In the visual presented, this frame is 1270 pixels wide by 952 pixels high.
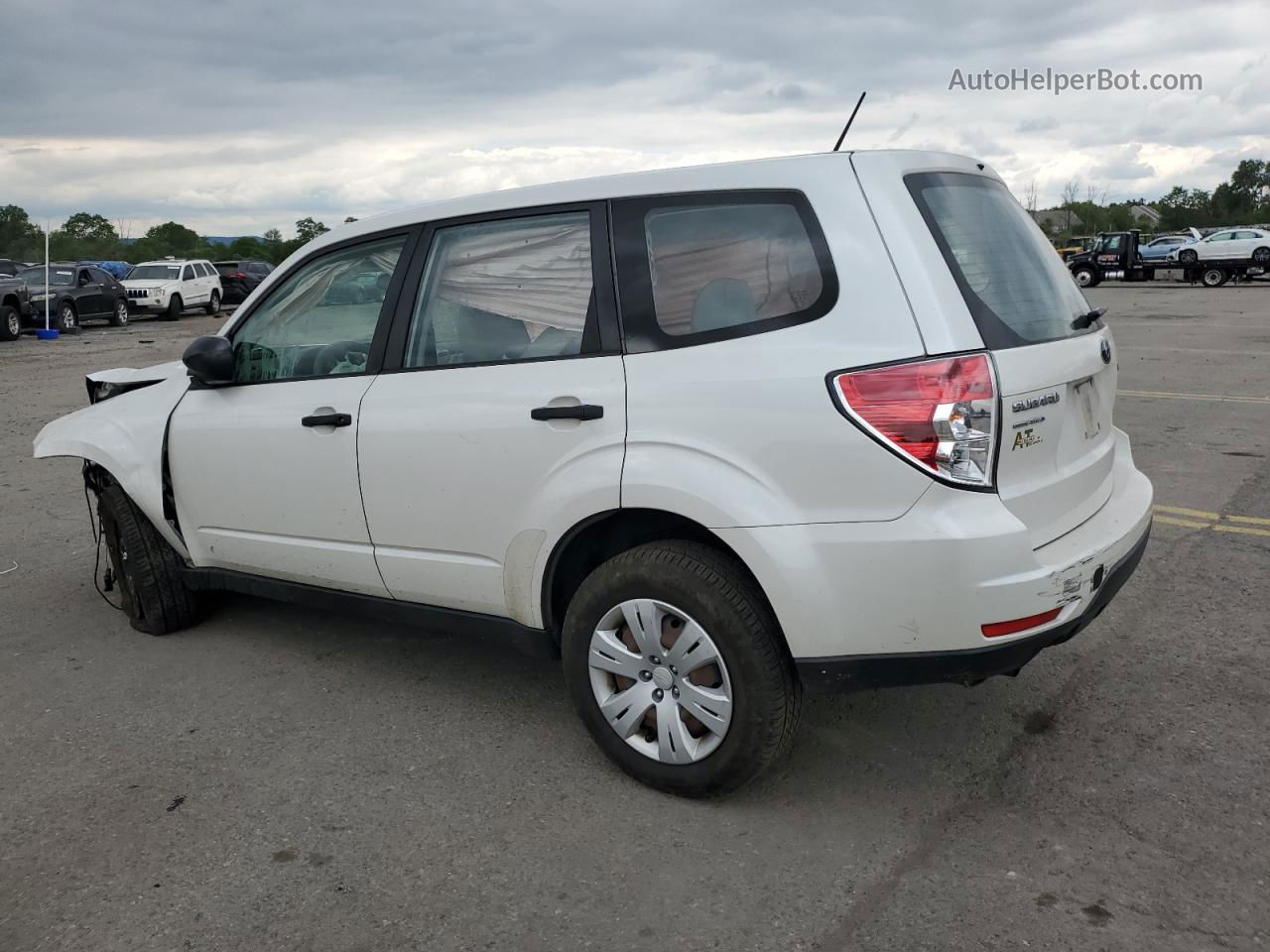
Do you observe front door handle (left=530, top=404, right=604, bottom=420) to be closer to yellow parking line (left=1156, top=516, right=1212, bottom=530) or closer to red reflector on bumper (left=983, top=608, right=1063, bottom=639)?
red reflector on bumper (left=983, top=608, right=1063, bottom=639)

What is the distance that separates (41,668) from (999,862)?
3.79 metres

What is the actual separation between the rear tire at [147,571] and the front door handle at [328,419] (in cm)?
127

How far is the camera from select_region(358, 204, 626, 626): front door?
3377 mm

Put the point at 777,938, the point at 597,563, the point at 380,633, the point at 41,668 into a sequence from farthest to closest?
the point at 380,633 < the point at 41,668 < the point at 597,563 < the point at 777,938

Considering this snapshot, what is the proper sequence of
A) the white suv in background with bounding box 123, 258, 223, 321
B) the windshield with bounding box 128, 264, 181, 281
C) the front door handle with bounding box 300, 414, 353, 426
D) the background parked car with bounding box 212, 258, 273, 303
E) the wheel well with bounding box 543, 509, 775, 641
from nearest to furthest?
1. the wheel well with bounding box 543, 509, 775, 641
2. the front door handle with bounding box 300, 414, 353, 426
3. the white suv in background with bounding box 123, 258, 223, 321
4. the windshield with bounding box 128, 264, 181, 281
5. the background parked car with bounding box 212, 258, 273, 303

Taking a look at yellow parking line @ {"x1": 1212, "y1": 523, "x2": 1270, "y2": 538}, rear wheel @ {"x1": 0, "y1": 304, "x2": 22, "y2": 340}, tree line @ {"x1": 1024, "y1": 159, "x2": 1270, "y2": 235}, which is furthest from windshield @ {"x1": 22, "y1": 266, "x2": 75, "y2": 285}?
tree line @ {"x1": 1024, "y1": 159, "x2": 1270, "y2": 235}

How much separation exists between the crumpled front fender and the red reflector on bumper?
10.9ft

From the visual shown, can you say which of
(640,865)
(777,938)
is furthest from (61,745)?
(777,938)

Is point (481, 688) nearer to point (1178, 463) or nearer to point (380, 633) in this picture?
point (380, 633)

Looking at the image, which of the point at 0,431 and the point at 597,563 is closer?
the point at 597,563

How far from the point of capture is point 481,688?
427cm

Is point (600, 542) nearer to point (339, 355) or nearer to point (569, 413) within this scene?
point (569, 413)

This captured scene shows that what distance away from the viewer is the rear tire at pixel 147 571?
15.8 feet

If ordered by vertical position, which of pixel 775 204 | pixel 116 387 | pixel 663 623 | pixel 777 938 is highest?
pixel 775 204
